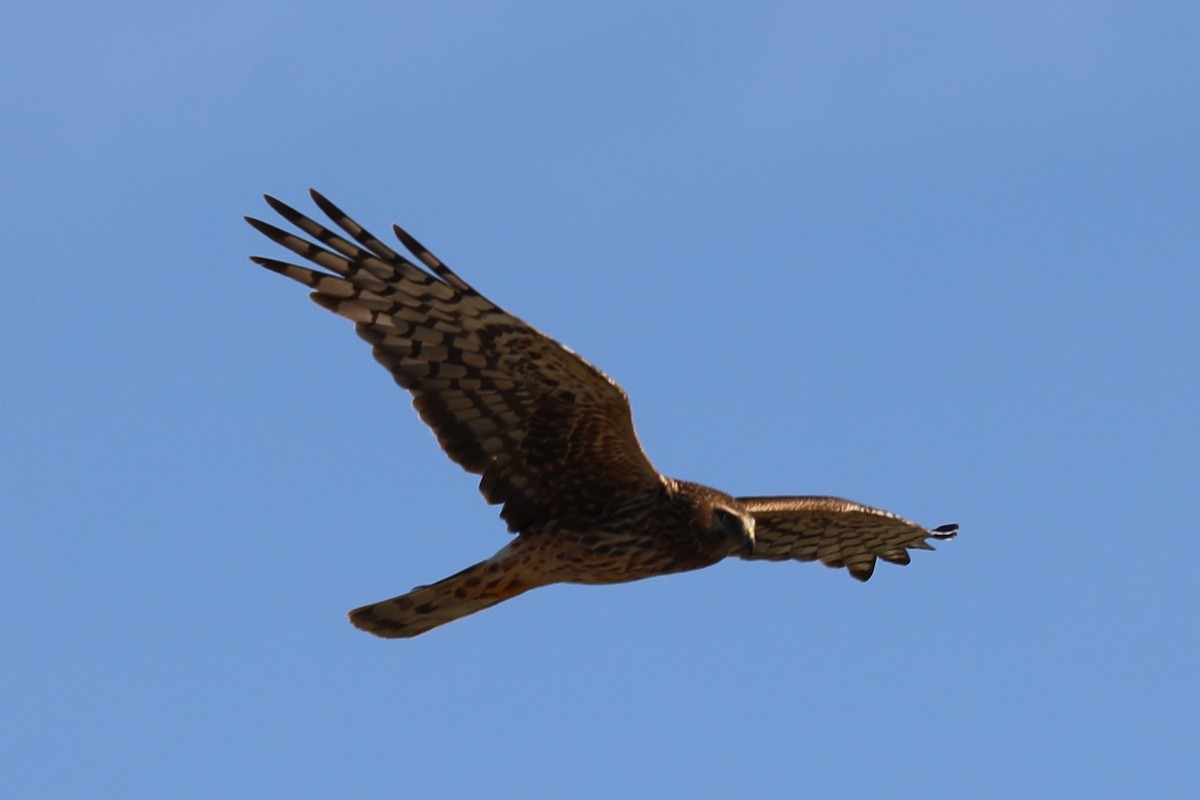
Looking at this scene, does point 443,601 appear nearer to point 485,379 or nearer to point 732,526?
point 485,379

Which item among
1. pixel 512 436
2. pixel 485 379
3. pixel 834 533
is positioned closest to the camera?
pixel 485 379

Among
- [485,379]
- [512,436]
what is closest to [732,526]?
[512,436]

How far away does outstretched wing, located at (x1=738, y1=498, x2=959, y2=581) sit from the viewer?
11320 mm

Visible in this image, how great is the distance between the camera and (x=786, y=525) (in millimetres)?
11711

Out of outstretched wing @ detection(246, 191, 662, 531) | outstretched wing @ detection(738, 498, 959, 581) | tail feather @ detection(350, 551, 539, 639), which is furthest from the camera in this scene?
outstretched wing @ detection(738, 498, 959, 581)

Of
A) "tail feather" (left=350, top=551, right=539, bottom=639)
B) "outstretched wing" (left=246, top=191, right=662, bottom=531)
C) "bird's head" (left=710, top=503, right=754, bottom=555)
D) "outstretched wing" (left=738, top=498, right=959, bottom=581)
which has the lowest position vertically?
"tail feather" (left=350, top=551, right=539, bottom=639)

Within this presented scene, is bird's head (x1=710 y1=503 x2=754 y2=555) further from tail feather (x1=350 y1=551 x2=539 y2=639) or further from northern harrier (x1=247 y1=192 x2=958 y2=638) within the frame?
tail feather (x1=350 y1=551 x2=539 y2=639)

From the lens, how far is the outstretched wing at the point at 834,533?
11320 mm

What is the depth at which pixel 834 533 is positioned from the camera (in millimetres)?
11977

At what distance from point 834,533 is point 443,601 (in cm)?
284

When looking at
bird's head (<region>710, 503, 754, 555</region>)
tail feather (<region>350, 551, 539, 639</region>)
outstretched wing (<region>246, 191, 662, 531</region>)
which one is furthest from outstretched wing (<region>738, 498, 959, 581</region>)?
tail feather (<region>350, 551, 539, 639</region>)

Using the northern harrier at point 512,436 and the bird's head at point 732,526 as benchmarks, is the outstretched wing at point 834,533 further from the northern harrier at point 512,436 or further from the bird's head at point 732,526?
the northern harrier at point 512,436

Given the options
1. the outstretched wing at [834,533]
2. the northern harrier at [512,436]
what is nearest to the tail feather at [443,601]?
the northern harrier at [512,436]

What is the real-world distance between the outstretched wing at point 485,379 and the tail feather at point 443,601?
0.95 ft
